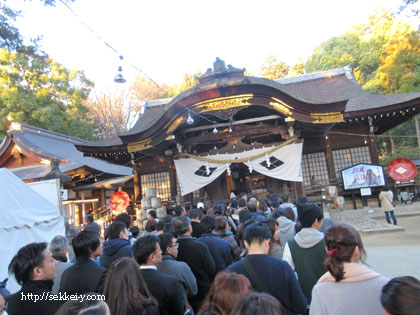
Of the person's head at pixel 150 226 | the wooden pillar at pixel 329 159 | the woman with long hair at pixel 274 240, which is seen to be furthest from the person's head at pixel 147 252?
the wooden pillar at pixel 329 159

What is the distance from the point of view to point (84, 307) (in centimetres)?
133

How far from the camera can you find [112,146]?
12.3m

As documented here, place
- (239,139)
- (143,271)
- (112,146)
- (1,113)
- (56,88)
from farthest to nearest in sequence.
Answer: (56,88)
(1,113)
(112,146)
(239,139)
(143,271)

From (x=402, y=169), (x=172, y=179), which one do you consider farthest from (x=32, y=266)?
(x=402, y=169)

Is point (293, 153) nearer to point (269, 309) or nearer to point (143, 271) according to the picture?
point (143, 271)

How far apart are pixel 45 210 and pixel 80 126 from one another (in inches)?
777

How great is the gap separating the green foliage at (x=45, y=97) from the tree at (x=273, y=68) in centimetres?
1777

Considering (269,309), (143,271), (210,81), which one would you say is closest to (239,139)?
(210,81)

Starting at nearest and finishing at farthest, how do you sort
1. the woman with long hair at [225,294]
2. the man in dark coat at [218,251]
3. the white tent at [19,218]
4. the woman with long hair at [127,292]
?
the woman with long hair at [225,294], the woman with long hair at [127,292], the man in dark coat at [218,251], the white tent at [19,218]

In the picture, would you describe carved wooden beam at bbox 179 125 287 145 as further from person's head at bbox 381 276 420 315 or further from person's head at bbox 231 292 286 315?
person's head at bbox 231 292 286 315

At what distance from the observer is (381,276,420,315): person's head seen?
122 cm

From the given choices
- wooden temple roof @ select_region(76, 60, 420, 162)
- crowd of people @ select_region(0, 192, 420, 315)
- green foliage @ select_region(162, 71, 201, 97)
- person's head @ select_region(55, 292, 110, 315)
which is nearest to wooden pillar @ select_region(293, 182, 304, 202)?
wooden temple roof @ select_region(76, 60, 420, 162)

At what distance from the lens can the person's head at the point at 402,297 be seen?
1217mm

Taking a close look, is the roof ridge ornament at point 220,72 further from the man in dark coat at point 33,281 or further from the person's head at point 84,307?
the person's head at point 84,307
